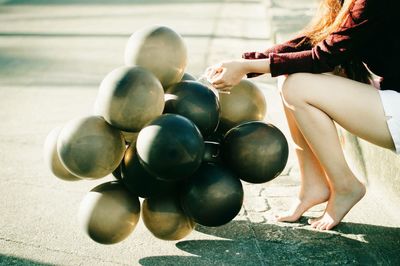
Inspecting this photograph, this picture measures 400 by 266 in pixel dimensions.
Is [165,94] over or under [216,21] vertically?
over

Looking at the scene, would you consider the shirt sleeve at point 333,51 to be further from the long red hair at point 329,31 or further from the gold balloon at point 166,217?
the gold balloon at point 166,217

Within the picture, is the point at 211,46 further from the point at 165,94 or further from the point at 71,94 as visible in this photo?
the point at 165,94

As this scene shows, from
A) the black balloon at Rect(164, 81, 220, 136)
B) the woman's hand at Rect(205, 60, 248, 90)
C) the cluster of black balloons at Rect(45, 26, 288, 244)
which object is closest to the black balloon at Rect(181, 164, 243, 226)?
the cluster of black balloons at Rect(45, 26, 288, 244)

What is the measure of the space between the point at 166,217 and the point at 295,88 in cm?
80

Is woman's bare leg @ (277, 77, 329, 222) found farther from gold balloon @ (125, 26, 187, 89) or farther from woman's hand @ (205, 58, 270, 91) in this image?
gold balloon @ (125, 26, 187, 89)

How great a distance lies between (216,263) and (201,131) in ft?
1.83

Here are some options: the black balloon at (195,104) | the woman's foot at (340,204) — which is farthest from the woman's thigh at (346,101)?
the black balloon at (195,104)

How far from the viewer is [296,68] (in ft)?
8.26

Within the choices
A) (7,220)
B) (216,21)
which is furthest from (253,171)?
(216,21)

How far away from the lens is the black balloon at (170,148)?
213 cm

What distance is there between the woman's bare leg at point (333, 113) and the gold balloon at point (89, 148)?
83 cm

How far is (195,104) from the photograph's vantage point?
2400 mm

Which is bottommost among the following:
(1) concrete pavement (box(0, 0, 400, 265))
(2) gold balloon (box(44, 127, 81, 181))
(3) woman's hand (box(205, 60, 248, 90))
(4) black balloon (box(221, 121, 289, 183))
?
(1) concrete pavement (box(0, 0, 400, 265))

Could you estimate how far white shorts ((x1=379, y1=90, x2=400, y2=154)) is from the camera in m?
2.40
